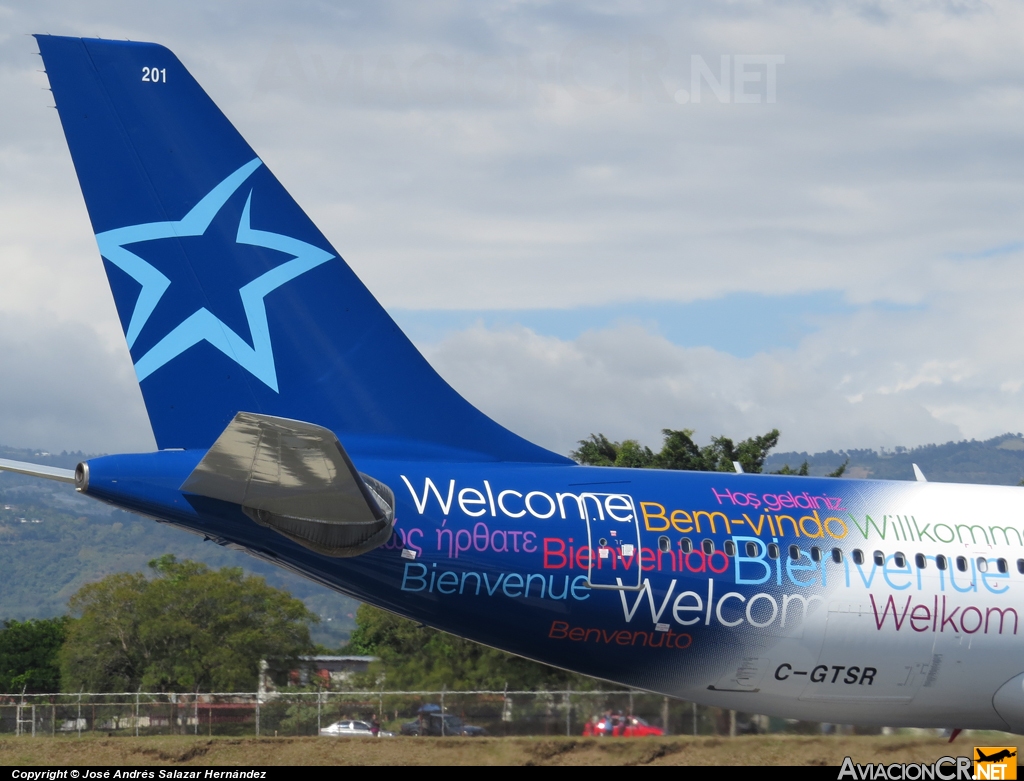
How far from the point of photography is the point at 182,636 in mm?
43000

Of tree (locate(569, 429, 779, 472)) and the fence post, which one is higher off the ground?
tree (locate(569, 429, 779, 472))

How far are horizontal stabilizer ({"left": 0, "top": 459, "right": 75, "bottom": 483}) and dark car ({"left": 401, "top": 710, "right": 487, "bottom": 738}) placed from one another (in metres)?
10.1

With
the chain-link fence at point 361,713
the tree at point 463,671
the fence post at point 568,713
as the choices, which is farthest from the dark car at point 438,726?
the fence post at point 568,713

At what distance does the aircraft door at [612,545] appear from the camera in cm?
1271

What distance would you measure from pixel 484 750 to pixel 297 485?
27.9 feet

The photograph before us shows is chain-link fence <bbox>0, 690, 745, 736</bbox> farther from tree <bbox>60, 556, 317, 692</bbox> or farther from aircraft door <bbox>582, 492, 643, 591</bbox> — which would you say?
tree <bbox>60, 556, 317, 692</bbox>

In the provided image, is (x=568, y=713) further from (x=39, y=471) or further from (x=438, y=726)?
(x=39, y=471)

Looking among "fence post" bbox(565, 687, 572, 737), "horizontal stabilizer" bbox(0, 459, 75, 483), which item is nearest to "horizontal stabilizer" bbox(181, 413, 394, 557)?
"horizontal stabilizer" bbox(0, 459, 75, 483)

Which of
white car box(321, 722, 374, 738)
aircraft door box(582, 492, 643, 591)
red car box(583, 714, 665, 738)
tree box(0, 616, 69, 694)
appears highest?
aircraft door box(582, 492, 643, 591)

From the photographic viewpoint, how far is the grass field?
15914 mm

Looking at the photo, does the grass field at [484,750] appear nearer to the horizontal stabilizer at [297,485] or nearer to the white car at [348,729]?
the white car at [348,729]

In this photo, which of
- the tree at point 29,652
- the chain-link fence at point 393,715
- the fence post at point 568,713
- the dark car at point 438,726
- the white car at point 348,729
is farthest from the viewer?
the tree at point 29,652

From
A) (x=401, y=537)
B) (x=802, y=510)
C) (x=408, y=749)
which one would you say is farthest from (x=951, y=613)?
(x=408, y=749)

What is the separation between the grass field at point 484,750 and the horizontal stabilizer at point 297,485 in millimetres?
6648
